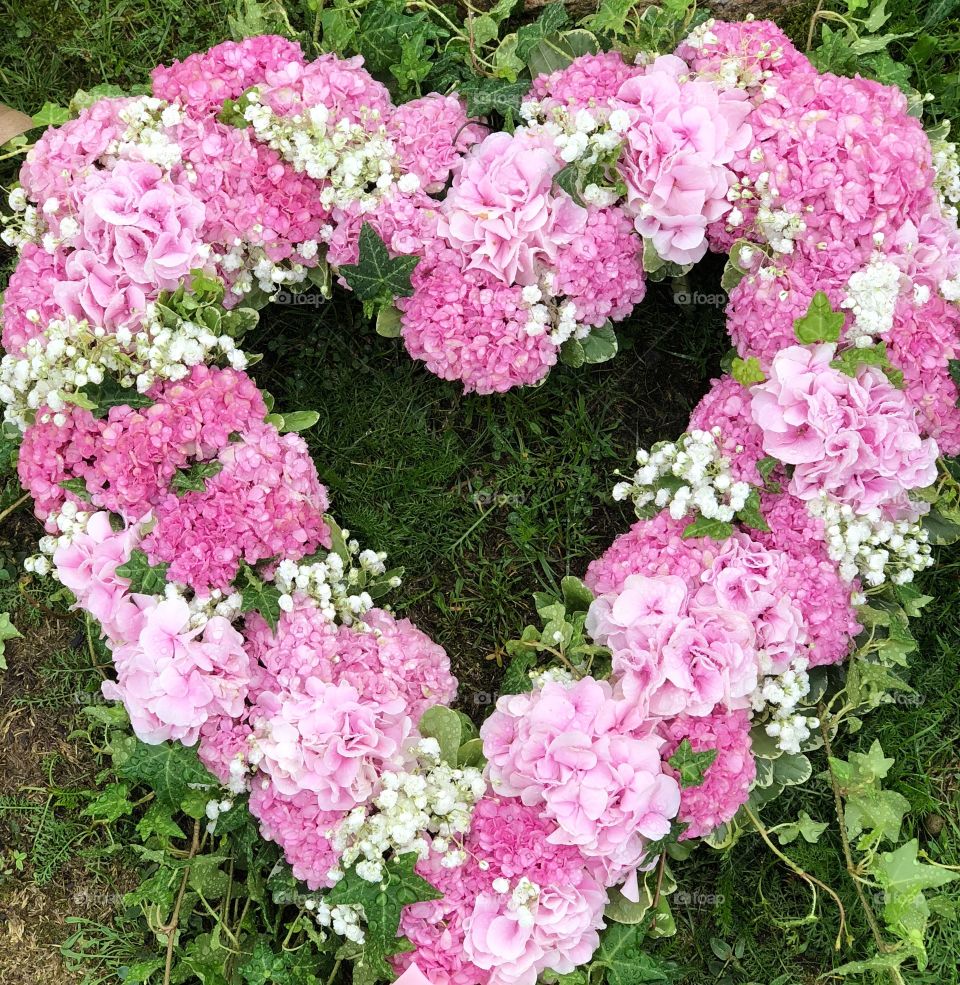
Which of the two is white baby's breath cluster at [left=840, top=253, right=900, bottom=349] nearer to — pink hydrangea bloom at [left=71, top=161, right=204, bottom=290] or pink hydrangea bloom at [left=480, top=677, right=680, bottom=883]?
pink hydrangea bloom at [left=480, top=677, right=680, bottom=883]

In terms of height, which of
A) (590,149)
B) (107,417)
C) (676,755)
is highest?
(590,149)

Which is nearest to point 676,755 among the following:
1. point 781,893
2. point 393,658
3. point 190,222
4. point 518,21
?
point 393,658

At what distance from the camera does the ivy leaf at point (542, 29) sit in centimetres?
246

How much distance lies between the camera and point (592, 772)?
2068mm

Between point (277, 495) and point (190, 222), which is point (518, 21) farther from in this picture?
point (277, 495)

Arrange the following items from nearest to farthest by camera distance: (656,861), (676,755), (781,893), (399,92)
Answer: (676,755), (656,861), (399,92), (781,893)

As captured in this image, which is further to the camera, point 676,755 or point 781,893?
point 781,893

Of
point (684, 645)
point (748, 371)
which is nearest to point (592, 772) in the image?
point (684, 645)

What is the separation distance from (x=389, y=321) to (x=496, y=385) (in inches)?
12.5

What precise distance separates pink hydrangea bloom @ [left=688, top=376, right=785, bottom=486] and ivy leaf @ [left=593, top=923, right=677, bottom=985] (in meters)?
1.11

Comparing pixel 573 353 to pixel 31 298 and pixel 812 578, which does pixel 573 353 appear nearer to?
pixel 812 578

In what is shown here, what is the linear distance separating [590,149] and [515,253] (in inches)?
11.9

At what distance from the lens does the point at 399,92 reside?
99.4 inches

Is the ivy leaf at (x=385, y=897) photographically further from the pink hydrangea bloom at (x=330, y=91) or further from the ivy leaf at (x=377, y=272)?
the pink hydrangea bloom at (x=330, y=91)
